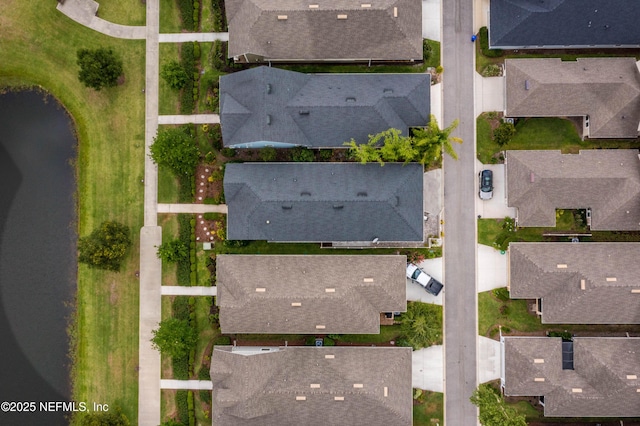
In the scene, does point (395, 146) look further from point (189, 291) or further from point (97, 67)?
point (97, 67)

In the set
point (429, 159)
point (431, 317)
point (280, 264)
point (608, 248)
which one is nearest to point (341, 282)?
point (280, 264)

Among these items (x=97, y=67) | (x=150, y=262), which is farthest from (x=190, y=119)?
(x=150, y=262)

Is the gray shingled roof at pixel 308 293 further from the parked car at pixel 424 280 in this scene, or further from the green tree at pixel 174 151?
the green tree at pixel 174 151

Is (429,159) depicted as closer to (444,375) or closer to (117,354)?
(444,375)

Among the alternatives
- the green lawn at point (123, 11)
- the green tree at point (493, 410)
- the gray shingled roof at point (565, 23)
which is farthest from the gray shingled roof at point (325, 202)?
the green lawn at point (123, 11)

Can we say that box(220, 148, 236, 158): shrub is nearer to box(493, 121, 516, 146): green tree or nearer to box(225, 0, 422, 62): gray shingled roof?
box(225, 0, 422, 62): gray shingled roof
